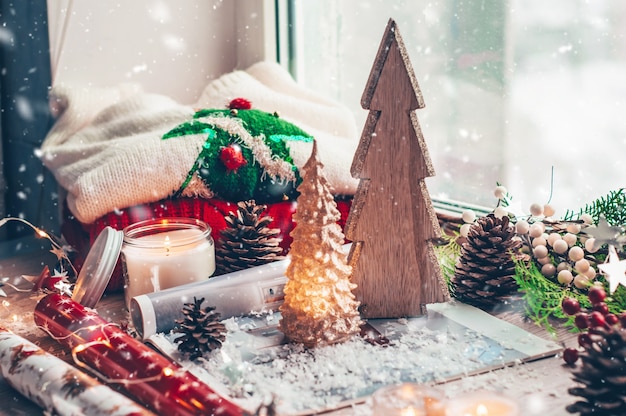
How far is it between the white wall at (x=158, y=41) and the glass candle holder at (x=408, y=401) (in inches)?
43.0

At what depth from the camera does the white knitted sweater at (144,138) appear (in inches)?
38.4

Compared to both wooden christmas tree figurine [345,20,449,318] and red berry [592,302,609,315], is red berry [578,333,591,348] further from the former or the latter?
wooden christmas tree figurine [345,20,449,318]

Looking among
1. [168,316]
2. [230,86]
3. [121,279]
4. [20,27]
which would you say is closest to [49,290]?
[121,279]

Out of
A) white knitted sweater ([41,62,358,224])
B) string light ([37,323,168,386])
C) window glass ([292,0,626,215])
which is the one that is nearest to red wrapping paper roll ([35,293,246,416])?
string light ([37,323,168,386])

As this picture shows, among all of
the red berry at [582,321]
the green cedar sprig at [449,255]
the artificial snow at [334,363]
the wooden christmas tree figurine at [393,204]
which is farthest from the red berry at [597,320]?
the green cedar sprig at [449,255]

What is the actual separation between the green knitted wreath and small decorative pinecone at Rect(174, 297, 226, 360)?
0.97 ft

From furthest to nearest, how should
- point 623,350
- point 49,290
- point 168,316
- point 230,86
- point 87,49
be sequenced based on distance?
point 87,49, point 230,86, point 49,290, point 168,316, point 623,350

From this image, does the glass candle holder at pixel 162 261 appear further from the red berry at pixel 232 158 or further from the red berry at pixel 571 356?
the red berry at pixel 571 356

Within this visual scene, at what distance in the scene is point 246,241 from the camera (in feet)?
3.09

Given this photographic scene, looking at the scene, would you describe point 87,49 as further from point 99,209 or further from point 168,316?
point 168,316

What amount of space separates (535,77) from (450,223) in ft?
0.90

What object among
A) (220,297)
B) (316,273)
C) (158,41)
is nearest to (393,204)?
(316,273)

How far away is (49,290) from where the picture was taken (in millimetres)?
950

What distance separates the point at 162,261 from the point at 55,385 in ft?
0.87
